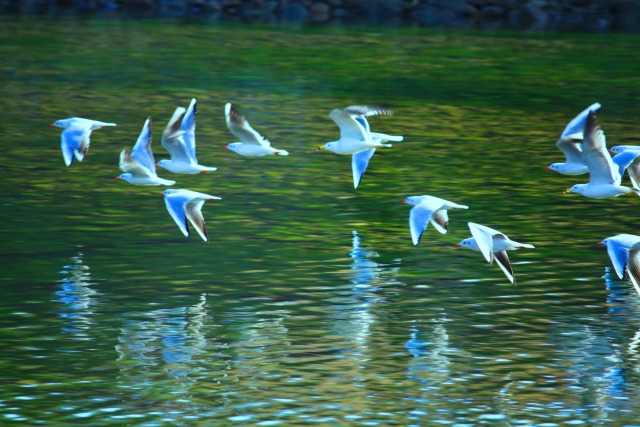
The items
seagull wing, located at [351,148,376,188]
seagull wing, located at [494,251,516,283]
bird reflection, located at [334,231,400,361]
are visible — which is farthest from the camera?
seagull wing, located at [351,148,376,188]

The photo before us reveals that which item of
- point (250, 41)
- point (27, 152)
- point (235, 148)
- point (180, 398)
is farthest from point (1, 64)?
point (180, 398)

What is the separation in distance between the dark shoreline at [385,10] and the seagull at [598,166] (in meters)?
39.3

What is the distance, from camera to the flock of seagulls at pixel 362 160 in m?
21.1

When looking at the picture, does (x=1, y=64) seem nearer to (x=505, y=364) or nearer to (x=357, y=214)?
(x=357, y=214)

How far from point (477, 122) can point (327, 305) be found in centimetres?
1723

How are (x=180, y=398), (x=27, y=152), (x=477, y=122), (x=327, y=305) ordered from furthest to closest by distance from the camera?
(x=477, y=122) < (x=27, y=152) < (x=327, y=305) < (x=180, y=398)

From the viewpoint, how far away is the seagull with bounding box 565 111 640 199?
21422mm

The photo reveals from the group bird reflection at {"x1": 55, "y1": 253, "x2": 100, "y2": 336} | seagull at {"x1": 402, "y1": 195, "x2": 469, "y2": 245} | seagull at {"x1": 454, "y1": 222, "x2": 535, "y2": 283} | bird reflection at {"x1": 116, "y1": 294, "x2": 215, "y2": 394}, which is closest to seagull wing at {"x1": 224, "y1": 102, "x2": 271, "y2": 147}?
bird reflection at {"x1": 55, "y1": 253, "x2": 100, "y2": 336}

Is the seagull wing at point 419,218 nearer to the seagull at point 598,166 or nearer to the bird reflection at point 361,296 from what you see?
the bird reflection at point 361,296

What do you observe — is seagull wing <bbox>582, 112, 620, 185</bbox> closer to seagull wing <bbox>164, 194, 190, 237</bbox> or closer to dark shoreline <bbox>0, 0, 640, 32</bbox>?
seagull wing <bbox>164, 194, 190, 237</bbox>

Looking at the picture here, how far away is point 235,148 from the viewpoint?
24.8m

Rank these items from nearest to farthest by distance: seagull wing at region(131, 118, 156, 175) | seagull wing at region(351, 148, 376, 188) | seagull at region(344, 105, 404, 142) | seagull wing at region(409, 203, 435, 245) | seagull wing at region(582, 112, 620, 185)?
seagull wing at region(409, 203, 435, 245)
seagull wing at region(582, 112, 620, 185)
seagull at region(344, 105, 404, 142)
seagull wing at region(131, 118, 156, 175)
seagull wing at region(351, 148, 376, 188)

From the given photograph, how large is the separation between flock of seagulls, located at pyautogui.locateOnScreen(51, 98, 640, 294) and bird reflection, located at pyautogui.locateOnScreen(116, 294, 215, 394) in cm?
183

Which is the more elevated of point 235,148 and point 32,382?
point 235,148
